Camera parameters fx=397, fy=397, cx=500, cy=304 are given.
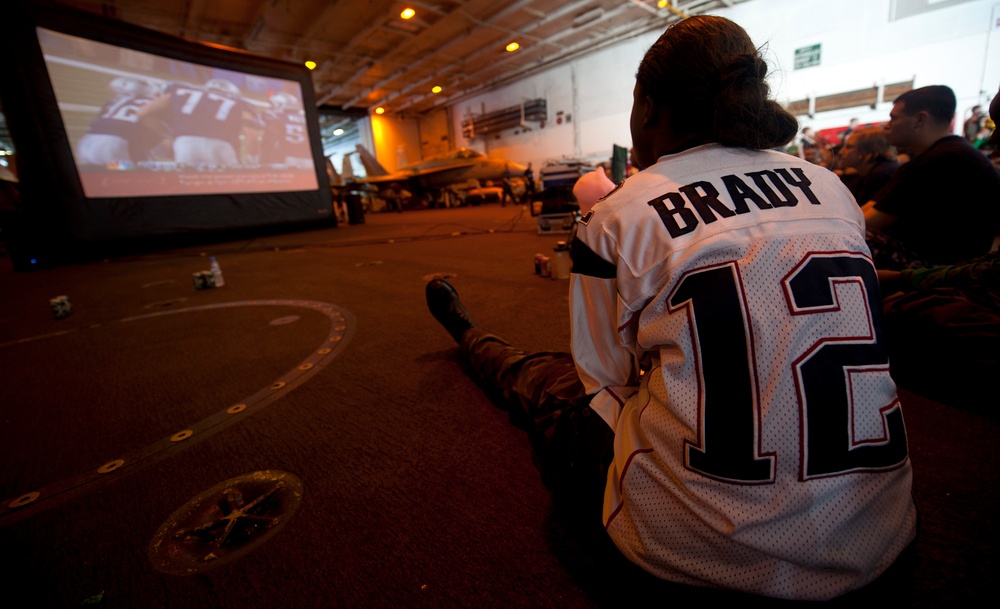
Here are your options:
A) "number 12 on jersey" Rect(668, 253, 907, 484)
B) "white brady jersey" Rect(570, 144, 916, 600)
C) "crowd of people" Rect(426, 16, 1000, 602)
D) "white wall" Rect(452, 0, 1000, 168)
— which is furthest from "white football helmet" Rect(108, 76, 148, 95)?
"white wall" Rect(452, 0, 1000, 168)

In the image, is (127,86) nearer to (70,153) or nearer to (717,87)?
(70,153)

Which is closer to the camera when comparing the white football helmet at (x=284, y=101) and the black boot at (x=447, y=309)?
the black boot at (x=447, y=309)

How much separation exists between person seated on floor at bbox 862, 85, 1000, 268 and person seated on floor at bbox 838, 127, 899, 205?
0.59m

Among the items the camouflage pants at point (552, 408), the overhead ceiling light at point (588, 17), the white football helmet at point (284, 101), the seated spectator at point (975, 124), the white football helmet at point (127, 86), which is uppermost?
the overhead ceiling light at point (588, 17)

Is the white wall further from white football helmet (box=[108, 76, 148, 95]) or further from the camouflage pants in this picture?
white football helmet (box=[108, 76, 148, 95])

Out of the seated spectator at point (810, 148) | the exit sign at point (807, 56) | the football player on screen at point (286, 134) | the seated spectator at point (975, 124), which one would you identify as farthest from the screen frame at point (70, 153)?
the seated spectator at point (975, 124)

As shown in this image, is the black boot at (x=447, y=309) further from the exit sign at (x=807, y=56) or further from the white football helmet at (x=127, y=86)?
the exit sign at (x=807, y=56)

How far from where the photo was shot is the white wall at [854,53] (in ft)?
23.9

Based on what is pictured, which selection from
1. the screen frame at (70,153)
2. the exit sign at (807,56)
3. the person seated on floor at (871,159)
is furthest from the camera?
the exit sign at (807,56)

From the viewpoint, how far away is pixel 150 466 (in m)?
1.13

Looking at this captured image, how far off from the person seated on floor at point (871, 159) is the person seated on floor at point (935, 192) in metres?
0.59

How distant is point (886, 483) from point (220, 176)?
29.0 feet

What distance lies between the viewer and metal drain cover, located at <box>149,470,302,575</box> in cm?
82

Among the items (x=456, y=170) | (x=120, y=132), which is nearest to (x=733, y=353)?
(x=120, y=132)
